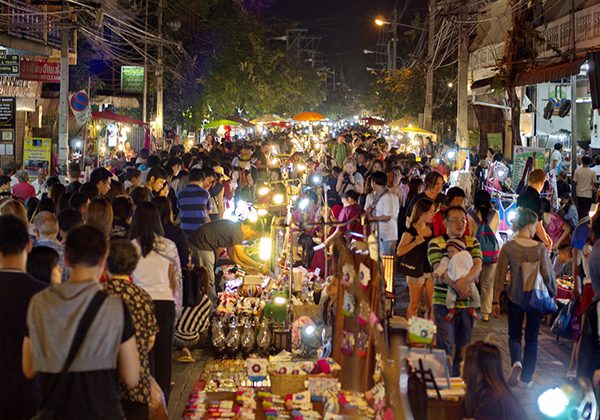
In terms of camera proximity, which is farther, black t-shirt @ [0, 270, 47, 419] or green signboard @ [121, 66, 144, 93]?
green signboard @ [121, 66, 144, 93]

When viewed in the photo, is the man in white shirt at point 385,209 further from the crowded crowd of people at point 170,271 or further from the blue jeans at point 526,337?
the blue jeans at point 526,337

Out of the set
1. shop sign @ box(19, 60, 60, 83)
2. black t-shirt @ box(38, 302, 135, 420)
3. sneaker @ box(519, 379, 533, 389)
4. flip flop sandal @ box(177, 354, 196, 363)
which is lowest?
sneaker @ box(519, 379, 533, 389)

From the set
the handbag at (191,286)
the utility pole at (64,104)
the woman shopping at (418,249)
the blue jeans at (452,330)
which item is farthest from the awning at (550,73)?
the utility pole at (64,104)

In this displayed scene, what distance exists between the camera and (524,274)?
8.74 meters

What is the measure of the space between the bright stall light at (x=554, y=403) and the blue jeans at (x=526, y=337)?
7.20 ft

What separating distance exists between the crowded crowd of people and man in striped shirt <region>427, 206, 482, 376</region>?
13 millimetres

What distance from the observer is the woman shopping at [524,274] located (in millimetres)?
8766

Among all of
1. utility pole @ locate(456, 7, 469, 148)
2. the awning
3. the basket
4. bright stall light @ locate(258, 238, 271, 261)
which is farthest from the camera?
utility pole @ locate(456, 7, 469, 148)

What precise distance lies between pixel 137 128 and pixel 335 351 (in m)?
31.6

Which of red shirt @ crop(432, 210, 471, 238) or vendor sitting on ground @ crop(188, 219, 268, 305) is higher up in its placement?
red shirt @ crop(432, 210, 471, 238)

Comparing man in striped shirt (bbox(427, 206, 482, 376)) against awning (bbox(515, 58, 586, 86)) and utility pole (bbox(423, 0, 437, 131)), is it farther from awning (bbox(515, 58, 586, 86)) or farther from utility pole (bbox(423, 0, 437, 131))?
utility pole (bbox(423, 0, 437, 131))

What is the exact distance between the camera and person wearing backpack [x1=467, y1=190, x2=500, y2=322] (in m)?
11.2

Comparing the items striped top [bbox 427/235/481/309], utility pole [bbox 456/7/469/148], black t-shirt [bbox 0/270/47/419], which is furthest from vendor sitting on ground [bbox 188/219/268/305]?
utility pole [bbox 456/7/469/148]

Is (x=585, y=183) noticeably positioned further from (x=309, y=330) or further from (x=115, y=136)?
(x=115, y=136)
